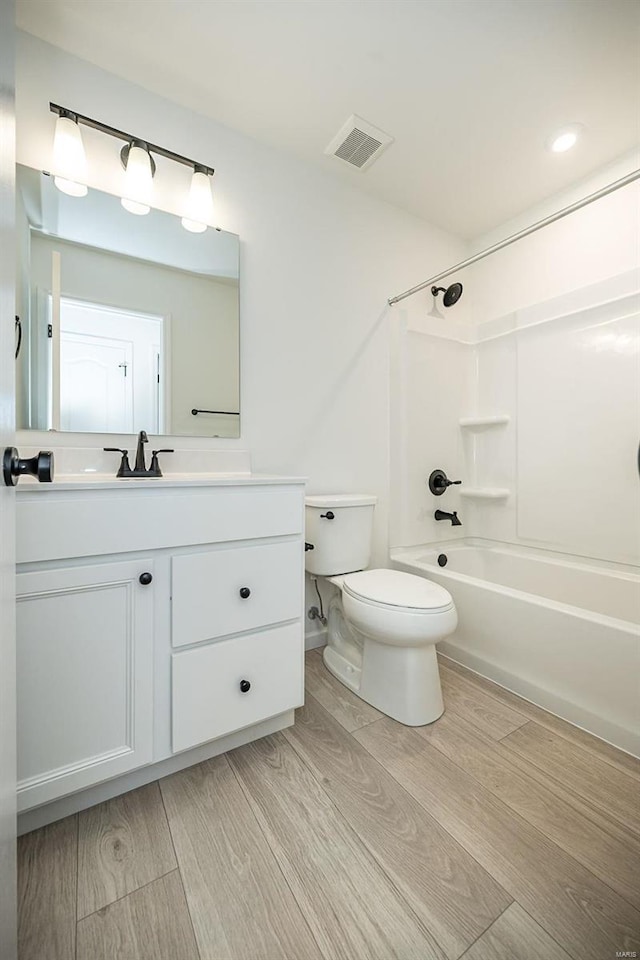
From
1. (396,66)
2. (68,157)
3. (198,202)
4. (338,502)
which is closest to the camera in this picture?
(68,157)

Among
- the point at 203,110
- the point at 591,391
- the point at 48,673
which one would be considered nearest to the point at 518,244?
the point at 591,391

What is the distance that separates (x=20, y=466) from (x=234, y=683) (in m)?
0.87

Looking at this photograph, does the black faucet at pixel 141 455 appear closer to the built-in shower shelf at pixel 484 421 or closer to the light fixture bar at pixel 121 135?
the light fixture bar at pixel 121 135

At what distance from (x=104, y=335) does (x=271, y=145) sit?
1.19 m

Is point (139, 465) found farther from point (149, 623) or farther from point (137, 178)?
point (137, 178)

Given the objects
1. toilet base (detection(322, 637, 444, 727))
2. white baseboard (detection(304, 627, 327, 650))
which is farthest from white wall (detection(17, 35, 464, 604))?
toilet base (detection(322, 637, 444, 727))

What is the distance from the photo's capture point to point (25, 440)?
1.25 metres

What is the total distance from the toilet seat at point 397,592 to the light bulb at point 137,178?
1.64 meters

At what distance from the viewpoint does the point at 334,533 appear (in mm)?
1698

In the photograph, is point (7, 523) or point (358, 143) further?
point (358, 143)

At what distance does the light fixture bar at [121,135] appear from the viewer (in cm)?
128

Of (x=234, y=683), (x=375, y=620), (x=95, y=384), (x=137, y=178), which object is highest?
(x=137, y=178)

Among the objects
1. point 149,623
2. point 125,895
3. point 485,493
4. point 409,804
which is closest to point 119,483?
point 149,623

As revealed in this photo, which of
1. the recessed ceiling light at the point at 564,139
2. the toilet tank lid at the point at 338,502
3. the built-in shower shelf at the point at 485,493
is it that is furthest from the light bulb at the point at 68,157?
Result: the built-in shower shelf at the point at 485,493
